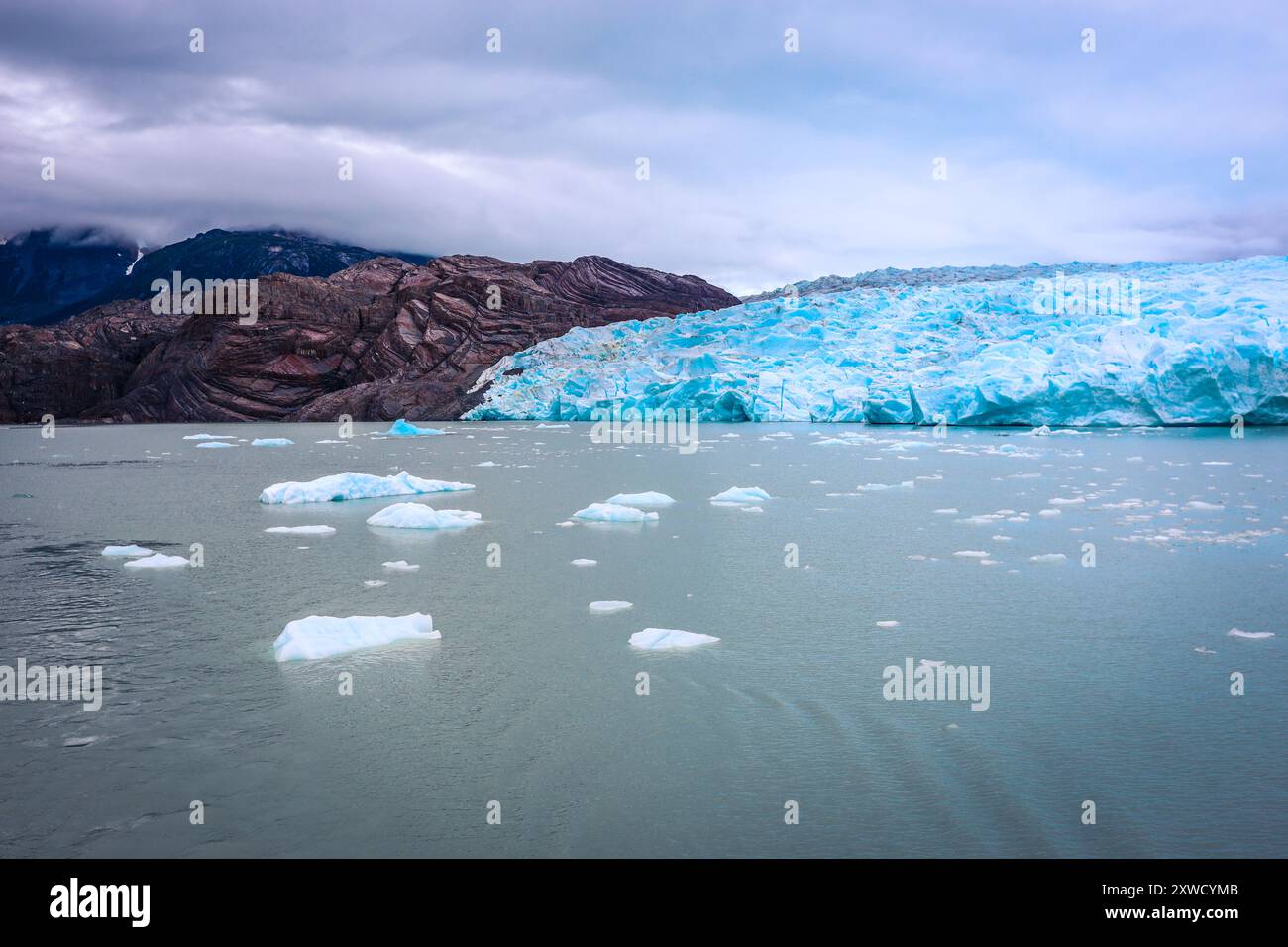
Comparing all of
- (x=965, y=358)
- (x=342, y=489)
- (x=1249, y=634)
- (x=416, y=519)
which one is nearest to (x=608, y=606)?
(x=1249, y=634)

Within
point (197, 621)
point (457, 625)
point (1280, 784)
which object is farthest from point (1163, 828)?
point (197, 621)

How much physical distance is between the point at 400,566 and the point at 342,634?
2.42 meters

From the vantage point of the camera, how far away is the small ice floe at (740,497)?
12.1 metres

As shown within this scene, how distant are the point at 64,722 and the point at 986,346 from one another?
96.9 ft

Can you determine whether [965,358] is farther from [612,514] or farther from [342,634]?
[342,634]

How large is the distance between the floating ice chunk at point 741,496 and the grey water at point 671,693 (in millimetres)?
1346

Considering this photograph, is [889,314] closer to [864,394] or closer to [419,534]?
[864,394]

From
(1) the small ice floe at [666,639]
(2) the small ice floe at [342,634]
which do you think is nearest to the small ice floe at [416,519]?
(2) the small ice floe at [342,634]

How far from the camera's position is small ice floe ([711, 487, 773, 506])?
12078mm

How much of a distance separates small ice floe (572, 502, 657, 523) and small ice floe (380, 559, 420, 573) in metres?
2.91

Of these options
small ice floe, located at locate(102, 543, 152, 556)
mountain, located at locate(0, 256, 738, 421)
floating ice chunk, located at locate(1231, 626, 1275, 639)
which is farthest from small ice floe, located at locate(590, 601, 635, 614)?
mountain, located at locate(0, 256, 738, 421)

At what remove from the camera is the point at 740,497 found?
1223 centimetres

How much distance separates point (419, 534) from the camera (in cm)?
983
